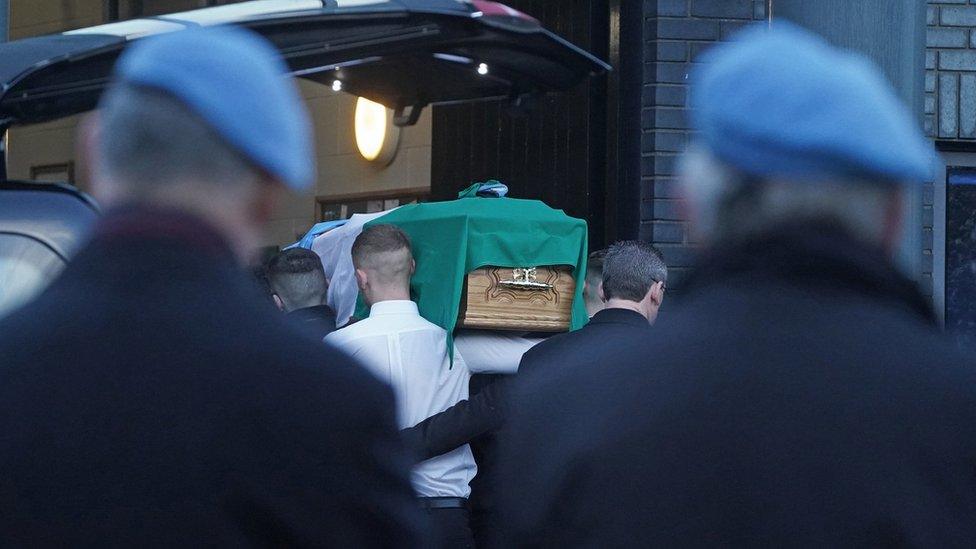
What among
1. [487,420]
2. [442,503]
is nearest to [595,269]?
[487,420]

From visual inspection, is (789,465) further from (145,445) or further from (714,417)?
(145,445)

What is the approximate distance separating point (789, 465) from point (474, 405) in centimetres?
367

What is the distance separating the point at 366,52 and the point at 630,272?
1.49 meters

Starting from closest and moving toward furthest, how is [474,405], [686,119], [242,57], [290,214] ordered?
1. [242,57]
2. [474,405]
3. [686,119]
4. [290,214]

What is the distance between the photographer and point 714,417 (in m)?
1.71

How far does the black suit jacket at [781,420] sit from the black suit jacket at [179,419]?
0.26 metres

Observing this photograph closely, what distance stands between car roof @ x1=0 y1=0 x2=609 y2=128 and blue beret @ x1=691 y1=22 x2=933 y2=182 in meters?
2.10

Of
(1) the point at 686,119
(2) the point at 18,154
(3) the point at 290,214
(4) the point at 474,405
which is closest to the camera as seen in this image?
(4) the point at 474,405

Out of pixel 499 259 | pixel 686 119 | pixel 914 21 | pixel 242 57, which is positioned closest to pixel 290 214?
pixel 686 119

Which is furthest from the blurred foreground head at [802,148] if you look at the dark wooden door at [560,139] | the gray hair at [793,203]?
the dark wooden door at [560,139]

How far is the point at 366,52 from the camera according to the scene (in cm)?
441

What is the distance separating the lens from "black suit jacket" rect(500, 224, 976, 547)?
1.67m

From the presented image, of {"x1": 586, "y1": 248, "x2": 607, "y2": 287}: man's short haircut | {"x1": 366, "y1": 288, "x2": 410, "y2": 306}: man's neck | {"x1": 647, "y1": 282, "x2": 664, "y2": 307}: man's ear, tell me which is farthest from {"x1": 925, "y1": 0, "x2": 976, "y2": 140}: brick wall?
{"x1": 366, "y1": 288, "x2": 410, "y2": 306}: man's neck

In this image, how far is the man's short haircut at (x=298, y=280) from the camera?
580cm
